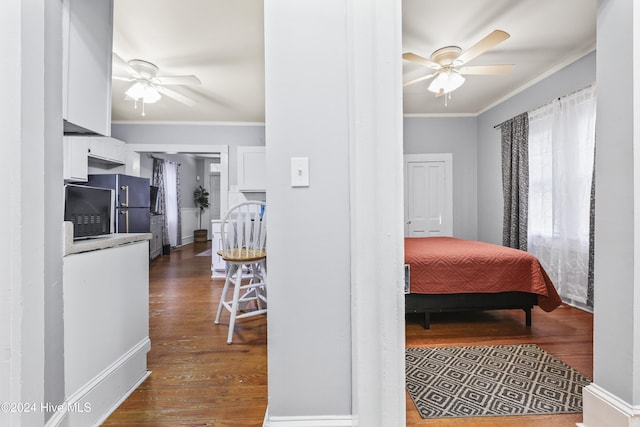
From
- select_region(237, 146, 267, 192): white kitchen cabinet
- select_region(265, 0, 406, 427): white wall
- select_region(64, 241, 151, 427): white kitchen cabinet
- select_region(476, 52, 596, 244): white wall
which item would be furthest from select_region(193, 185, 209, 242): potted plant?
select_region(265, 0, 406, 427): white wall

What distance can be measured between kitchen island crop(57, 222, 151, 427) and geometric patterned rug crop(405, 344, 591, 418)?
4.91 feet

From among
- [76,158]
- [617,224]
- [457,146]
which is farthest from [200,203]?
[617,224]

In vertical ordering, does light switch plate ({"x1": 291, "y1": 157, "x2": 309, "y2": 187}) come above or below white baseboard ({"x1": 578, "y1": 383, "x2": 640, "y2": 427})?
above

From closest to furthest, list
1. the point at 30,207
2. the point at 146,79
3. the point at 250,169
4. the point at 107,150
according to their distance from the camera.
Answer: the point at 30,207, the point at 146,79, the point at 107,150, the point at 250,169

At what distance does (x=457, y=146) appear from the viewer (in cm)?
482

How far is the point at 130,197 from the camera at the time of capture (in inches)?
188

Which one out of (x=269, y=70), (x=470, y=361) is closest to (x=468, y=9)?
(x=269, y=70)

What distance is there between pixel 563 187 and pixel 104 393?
403cm

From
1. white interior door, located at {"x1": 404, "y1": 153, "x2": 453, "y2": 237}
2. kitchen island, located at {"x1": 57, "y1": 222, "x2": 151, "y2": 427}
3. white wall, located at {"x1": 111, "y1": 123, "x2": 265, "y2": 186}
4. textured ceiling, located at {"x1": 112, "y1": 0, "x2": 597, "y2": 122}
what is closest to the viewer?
kitchen island, located at {"x1": 57, "y1": 222, "x2": 151, "y2": 427}

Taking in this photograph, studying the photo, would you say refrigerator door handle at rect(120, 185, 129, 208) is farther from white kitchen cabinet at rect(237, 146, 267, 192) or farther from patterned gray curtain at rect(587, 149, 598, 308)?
patterned gray curtain at rect(587, 149, 598, 308)

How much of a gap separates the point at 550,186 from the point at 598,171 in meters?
2.40

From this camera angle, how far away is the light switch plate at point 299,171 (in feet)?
3.77

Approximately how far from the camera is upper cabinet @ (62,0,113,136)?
1242 mm

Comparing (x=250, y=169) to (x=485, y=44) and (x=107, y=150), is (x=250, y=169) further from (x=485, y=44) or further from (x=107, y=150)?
(x=485, y=44)
